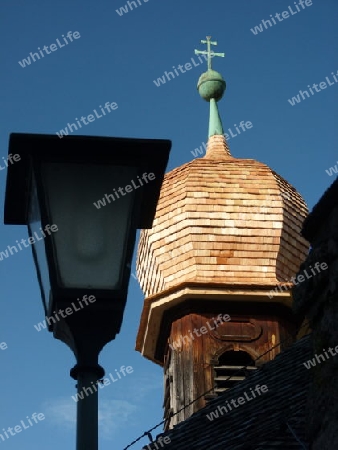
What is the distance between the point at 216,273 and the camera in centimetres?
1753

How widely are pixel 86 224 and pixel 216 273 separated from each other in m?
13.9

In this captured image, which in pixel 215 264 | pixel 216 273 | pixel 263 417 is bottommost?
pixel 263 417

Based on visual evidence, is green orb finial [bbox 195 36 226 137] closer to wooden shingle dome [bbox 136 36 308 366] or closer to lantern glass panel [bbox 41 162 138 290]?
wooden shingle dome [bbox 136 36 308 366]

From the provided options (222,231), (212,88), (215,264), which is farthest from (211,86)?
(215,264)

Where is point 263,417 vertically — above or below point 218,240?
below

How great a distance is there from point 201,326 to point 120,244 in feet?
43.5

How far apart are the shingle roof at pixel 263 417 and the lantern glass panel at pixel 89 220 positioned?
141 inches

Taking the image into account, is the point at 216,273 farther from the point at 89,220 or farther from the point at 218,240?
the point at 89,220

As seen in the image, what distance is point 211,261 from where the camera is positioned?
17.7 meters

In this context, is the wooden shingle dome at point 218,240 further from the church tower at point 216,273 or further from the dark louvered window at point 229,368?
the dark louvered window at point 229,368

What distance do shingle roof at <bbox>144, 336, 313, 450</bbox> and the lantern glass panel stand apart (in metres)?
3.58

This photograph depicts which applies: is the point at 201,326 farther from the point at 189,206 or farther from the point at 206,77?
the point at 206,77

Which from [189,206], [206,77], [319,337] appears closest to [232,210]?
[189,206]

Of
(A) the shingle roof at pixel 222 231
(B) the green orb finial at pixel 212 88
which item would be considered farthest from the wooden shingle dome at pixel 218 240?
(B) the green orb finial at pixel 212 88
